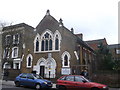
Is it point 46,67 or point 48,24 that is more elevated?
point 48,24

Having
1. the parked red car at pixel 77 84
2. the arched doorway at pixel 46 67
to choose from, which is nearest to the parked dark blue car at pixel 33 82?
the parked red car at pixel 77 84

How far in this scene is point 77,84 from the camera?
43.9ft

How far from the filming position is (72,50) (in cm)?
2508

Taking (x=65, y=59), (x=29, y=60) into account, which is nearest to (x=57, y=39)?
(x=65, y=59)

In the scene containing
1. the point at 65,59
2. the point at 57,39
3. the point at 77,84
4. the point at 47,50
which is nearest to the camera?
the point at 77,84

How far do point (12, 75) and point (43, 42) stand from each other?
7.98 metres

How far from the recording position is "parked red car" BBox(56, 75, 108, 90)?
12.6m

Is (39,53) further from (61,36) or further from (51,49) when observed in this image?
(61,36)

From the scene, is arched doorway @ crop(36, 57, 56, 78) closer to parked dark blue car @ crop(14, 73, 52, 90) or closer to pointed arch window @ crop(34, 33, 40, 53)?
pointed arch window @ crop(34, 33, 40, 53)

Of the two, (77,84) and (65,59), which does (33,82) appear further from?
(65,59)

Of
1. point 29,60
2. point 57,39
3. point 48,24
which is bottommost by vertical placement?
point 29,60

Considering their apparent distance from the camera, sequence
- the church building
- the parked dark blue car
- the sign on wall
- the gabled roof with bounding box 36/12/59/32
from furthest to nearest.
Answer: the gabled roof with bounding box 36/12/59/32 → the church building → the sign on wall → the parked dark blue car

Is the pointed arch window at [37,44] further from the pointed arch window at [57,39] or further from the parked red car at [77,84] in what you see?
the parked red car at [77,84]

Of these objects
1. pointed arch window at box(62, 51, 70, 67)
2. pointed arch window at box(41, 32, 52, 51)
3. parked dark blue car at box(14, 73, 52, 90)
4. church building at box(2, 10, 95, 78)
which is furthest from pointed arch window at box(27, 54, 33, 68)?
parked dark blue car at box(14, 73, 52, 90)
